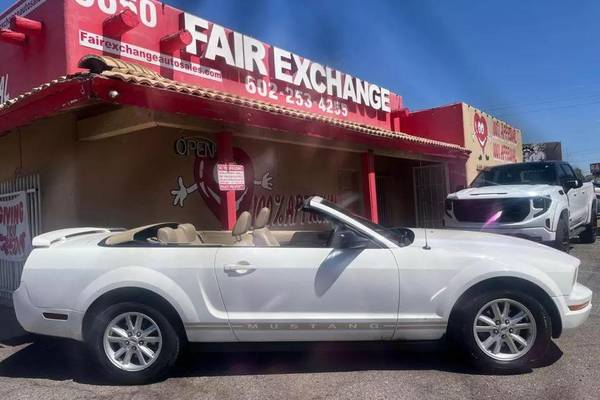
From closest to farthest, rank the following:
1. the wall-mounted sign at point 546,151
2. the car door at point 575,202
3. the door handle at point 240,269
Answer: the door handle at point 240,269 → the car door at point 575,202 → the wall-mounted sign at point 546,151

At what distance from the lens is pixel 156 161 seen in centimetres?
835

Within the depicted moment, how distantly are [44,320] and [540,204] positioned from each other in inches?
273

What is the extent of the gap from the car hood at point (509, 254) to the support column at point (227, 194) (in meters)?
3.29

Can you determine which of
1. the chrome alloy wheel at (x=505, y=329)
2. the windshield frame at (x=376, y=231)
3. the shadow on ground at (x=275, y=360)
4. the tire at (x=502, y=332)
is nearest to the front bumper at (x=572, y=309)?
the tire at (x=502, y=332)

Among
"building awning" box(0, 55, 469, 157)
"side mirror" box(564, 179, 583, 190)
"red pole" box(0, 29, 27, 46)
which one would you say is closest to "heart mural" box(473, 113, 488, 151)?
"side mirror" box(564, 179, 583, 190)

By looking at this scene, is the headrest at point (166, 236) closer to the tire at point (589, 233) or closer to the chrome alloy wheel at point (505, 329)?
the chrome alloy wheel at point (505, 329)

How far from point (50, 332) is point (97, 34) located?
5257 mm

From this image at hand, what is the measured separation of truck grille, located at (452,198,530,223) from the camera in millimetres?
8086

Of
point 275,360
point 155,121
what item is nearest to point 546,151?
point 155,121

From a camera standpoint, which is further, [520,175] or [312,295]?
[520,175]

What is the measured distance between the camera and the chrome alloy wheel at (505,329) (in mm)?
3996

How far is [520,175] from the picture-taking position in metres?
9.73

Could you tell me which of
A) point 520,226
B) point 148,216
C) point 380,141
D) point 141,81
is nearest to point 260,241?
point 141,81

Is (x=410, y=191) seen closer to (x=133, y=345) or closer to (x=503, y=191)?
(x=503, y=191)
